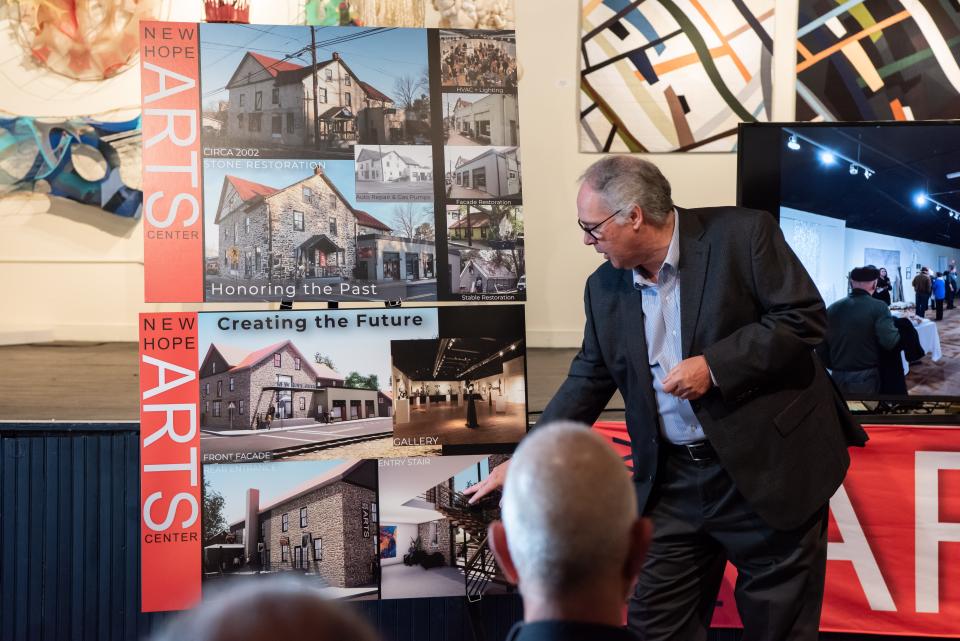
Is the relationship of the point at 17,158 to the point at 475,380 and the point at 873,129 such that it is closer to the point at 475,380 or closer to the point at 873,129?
the point at 475,380

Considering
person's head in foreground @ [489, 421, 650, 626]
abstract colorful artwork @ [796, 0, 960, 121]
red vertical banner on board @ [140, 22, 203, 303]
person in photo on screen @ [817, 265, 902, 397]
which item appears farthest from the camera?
abstract colorful artwork @ [796, 0, 960, 121]

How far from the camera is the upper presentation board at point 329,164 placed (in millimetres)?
2824

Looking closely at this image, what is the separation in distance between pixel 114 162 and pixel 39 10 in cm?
104

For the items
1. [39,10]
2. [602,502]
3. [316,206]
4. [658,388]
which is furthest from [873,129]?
[39,10]

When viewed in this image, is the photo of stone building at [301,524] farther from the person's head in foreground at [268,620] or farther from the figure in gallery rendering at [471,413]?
the person's head in foreground at [268,620]

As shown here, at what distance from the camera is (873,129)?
3.28 m

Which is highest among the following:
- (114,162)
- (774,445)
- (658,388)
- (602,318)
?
(114,162)

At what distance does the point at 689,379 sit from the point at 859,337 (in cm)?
142

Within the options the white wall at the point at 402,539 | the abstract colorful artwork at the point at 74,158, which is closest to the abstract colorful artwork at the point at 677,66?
the white wall at the point at 402,539

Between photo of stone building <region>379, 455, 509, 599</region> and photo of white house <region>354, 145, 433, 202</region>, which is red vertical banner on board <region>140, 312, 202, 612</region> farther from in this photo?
photo of white house <region>354, 145, 433, 202</region>

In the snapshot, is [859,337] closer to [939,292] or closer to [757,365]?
[939,292]

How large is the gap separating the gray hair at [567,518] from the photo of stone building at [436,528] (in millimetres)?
1870

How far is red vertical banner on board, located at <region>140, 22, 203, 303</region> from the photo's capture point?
2805mm

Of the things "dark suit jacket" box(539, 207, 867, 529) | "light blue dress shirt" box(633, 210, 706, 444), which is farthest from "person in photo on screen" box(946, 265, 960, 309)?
"light blue dress shirt" box(633, 210, 706, 444)
